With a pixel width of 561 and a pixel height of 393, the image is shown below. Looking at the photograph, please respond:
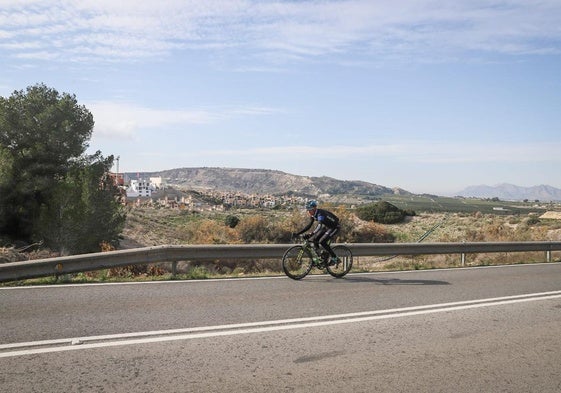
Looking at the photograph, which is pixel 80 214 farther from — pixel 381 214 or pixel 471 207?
pixel 471 207

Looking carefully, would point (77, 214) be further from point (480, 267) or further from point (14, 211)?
point (480, 267)

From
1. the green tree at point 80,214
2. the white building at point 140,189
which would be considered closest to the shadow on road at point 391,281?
the green tree at point 80,214

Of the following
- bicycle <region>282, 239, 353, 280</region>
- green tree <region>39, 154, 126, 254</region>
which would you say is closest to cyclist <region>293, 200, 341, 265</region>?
bicycle <region>282, 239, 353, 280</region>

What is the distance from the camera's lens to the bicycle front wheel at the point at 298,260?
1127 cm

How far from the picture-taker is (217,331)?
6.24m

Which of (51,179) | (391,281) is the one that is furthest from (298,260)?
(51,179)

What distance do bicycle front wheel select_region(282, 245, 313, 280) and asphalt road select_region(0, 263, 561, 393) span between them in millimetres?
1474

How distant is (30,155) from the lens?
2625 cm

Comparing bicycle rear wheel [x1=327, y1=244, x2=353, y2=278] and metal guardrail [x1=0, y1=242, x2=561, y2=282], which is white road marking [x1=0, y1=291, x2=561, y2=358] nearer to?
bicycle rear wheel [x1=327, y1=244, x2=353, y2=278]

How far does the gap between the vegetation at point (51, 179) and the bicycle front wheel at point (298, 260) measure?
1588 centimetres

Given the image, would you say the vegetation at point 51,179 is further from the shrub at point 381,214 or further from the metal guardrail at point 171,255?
the shrub at point 381,214

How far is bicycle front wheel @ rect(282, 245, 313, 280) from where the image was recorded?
11.3 metres

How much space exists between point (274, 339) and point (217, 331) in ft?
2.59

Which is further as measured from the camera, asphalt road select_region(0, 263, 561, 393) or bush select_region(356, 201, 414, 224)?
bush select_region(356, 201, 414, 224)
